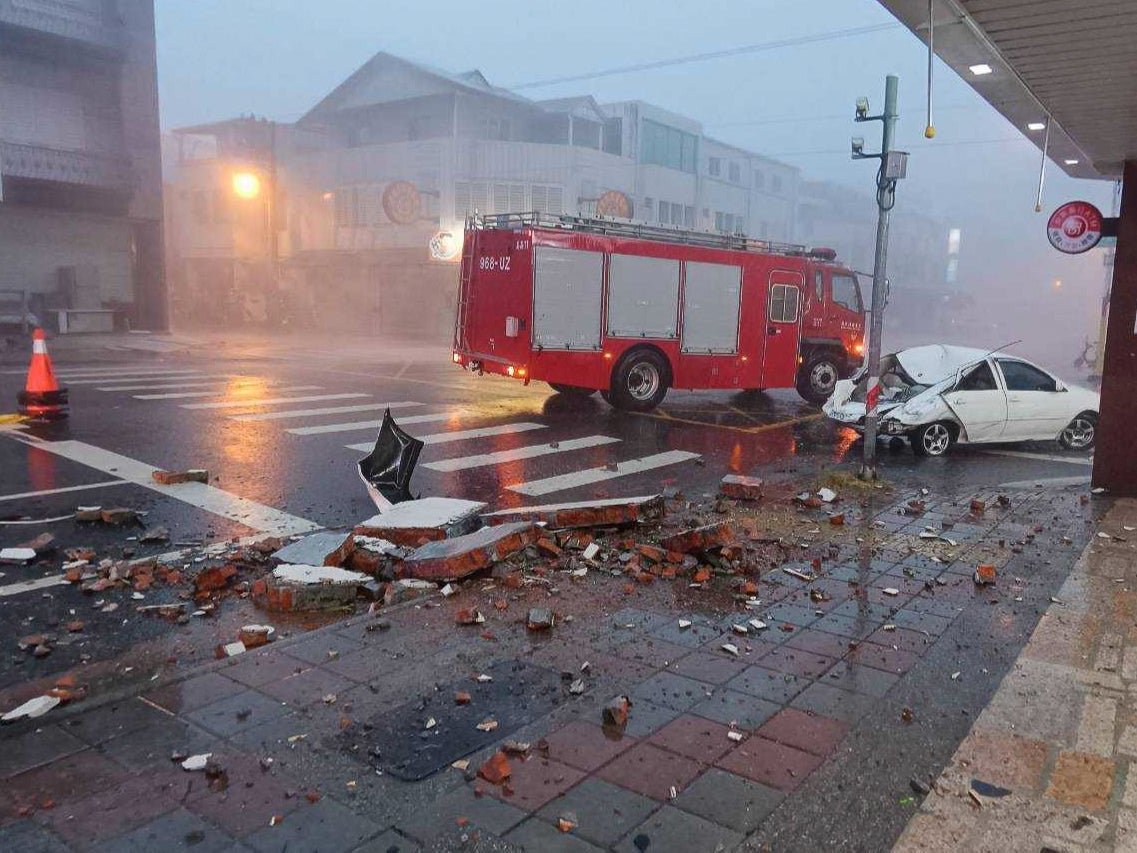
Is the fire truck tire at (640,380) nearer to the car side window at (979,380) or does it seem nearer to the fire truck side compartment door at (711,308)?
the fire truck side compartment door at (711,308)

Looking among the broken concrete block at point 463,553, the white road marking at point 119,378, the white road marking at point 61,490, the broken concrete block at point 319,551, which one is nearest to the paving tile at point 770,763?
the broken concrete block at point 463,553

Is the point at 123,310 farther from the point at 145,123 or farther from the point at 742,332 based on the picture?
the point at 742,332

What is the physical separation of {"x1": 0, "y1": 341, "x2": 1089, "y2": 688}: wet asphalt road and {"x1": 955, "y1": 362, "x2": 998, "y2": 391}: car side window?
0.96m

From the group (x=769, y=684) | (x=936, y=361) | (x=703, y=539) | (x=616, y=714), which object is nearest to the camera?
(x=616, y=714)

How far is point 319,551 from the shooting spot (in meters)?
6.11

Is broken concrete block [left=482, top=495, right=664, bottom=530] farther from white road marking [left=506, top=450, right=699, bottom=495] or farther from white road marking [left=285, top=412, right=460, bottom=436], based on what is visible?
white road marking [left=285, top=412, right=460, bottom=436]

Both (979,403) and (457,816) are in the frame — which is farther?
(979,403)

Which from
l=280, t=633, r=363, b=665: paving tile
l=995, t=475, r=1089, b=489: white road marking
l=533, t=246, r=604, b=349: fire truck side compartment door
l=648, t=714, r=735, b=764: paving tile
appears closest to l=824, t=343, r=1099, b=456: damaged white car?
l=995, t=475, r=1089, b=489: white road marking

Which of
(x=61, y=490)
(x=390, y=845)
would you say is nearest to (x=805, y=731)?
(x=390, y=845)

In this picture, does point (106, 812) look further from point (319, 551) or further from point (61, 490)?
point (61, 490)

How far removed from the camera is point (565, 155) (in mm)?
38250

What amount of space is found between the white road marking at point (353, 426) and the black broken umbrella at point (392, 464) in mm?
3419

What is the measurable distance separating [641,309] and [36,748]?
12.4 meters

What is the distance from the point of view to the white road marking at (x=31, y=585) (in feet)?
18.4
